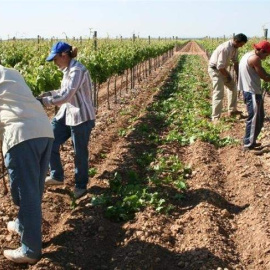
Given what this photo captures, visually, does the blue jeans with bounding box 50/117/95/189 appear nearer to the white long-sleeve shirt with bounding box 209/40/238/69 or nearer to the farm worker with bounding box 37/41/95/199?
the farm worker with bounding box 37/41/95/199

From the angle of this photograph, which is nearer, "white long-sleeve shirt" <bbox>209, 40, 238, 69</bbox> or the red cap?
the red cap

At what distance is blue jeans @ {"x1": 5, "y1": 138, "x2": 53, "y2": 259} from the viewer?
3451 millimetres

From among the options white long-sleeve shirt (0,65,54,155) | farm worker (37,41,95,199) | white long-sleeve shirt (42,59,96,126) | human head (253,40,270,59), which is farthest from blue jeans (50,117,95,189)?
human head (253,40,270,59)

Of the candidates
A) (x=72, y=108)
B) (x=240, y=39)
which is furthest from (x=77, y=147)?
(x=240, y=39)

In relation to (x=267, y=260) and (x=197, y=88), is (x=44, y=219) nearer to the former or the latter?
(x=267, y=260)

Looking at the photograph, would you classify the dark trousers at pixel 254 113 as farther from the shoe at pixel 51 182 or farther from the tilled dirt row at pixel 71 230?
the shoe at pixel 51 182

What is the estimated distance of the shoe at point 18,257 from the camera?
3659mm

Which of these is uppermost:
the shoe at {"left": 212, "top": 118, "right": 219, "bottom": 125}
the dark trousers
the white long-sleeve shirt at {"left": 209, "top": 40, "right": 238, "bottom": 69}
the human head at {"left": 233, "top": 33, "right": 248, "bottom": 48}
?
the human head at {"left": 233, "top": 33, "right": 248, "bottom": 48}

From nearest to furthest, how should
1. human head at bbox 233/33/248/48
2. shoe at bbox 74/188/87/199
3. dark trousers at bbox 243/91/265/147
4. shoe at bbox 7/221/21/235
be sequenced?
1. shoe at bbox 7/221/21/235
2. shoe at bbox 74/188/87/199
3. dark trousers at bbox 243/91/265/147
4. human head at bbox 233/33/248/48

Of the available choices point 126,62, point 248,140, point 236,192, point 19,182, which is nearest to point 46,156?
point 19,182

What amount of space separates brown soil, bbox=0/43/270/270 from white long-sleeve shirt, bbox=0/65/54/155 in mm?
1191

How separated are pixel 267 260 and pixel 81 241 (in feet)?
6.07

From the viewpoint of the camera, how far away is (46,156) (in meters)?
3.71

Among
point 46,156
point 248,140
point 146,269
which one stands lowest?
point 146,269
